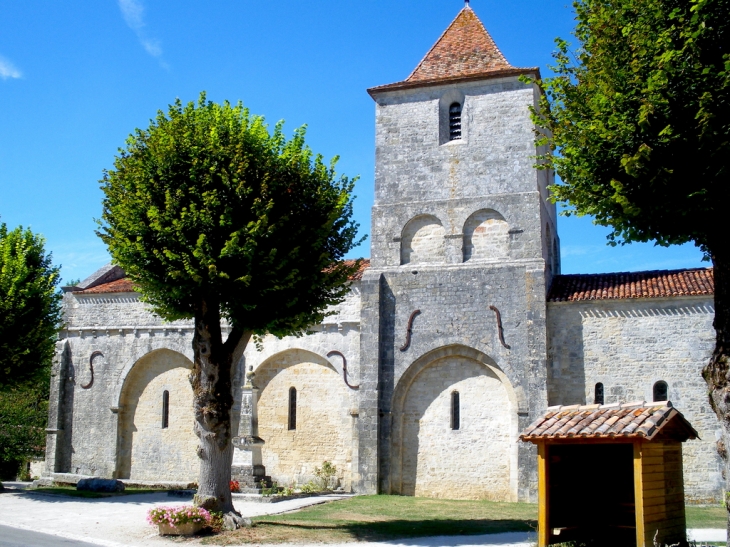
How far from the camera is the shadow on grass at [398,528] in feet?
44.3

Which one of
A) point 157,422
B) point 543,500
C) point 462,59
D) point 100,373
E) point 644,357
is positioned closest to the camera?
point 543,500

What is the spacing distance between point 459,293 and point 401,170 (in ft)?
14.6

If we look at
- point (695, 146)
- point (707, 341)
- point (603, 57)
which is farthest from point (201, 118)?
point (707, 341)

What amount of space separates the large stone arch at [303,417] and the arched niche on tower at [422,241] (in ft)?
14.0

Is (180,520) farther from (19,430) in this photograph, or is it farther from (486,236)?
(19,430)

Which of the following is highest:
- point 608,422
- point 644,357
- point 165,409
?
point 644,357

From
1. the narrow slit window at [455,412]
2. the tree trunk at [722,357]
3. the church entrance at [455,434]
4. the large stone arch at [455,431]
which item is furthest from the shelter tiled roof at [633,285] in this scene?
the tree trunk at [722,357]

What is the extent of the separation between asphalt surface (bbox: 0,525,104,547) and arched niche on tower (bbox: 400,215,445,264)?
1265 cm

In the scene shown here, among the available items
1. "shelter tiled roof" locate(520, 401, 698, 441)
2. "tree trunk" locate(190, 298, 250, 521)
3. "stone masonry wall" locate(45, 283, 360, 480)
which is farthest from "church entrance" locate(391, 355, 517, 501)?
"shelter tiled roof" locate(520, 401, 698, 441)

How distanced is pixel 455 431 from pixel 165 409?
10.3 meters

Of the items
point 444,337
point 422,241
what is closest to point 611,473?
point 444,337

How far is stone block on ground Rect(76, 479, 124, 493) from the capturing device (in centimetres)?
2133

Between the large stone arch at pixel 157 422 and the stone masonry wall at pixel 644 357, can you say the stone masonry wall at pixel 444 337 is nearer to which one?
the stone masonry wall at pixel 644 357

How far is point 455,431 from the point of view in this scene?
2100 centimetres
